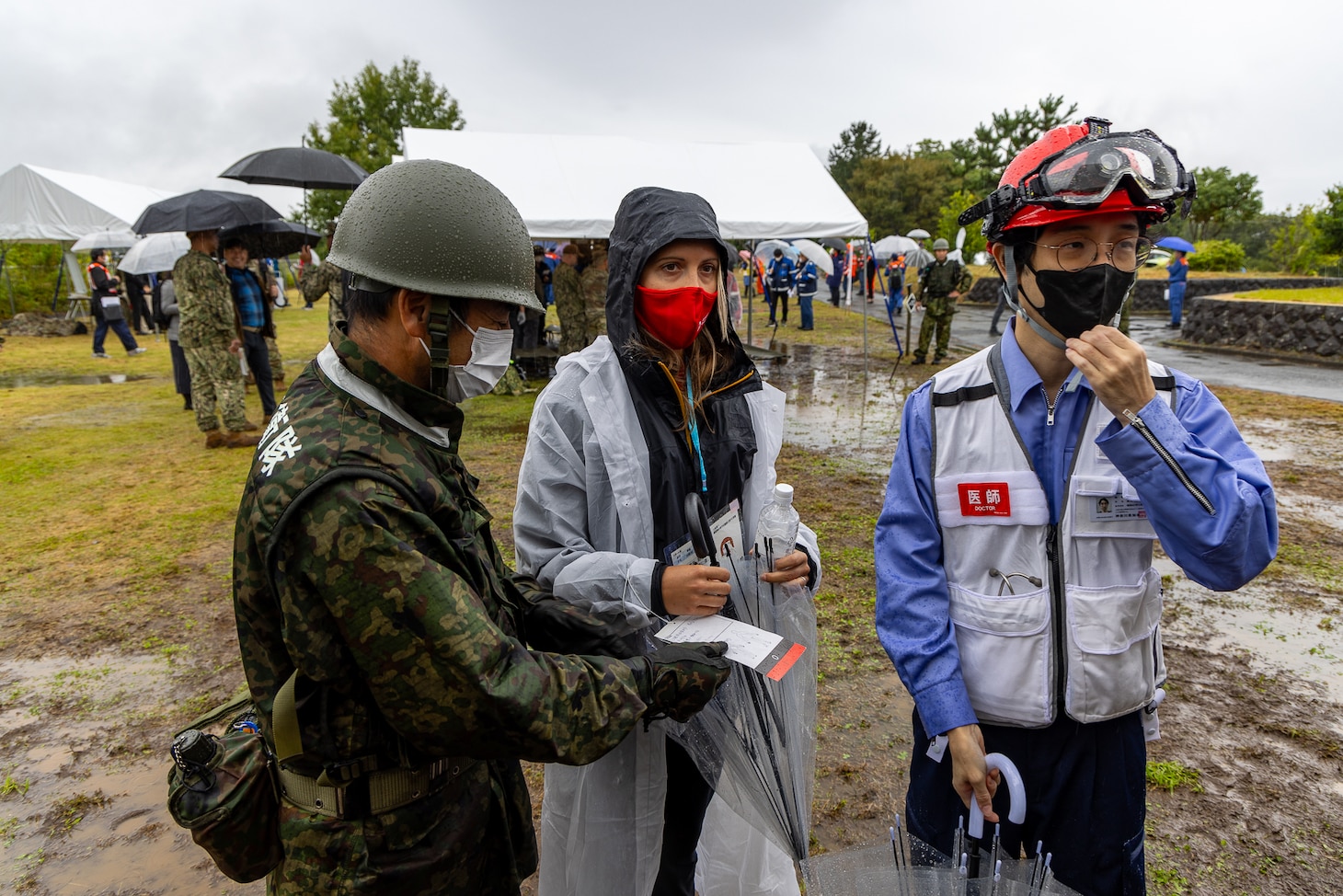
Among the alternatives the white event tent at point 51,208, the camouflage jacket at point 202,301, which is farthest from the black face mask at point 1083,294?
the white event tent at point 51,208

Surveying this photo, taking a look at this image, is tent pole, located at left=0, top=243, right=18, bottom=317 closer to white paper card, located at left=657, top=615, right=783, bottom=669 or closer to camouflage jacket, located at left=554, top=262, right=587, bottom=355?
camouflage jacket, located at left=554, top=262, right=587, bottom=355

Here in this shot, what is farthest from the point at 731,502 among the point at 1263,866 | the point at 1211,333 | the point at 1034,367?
the point at 1211,333

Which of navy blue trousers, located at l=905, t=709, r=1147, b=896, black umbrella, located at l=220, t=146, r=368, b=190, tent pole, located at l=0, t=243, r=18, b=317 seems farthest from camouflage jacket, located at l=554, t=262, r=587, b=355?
tent pole, located at l=0, t=243, r=18, b=317

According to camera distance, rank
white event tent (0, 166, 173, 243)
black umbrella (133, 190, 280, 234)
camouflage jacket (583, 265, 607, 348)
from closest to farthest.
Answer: black umbrella (133, 190, 280, 234)
camouflage jacket (583, 265, 607, 348)
white event tent (0, 166, 173, 243)

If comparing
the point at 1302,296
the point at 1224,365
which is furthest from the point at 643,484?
the point at 1302,296

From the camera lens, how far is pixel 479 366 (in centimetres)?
153

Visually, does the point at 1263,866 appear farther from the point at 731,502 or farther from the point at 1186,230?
the point at 1186,230

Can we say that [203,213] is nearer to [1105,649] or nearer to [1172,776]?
[1105,649]

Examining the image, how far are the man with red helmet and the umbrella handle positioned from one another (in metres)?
0.03

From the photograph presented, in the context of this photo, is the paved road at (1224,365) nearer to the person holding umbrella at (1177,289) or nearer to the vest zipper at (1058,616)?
the person holding umbrella at (1177,289)

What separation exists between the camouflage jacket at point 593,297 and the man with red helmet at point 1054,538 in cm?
946

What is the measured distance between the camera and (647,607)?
181cm

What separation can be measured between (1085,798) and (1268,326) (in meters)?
16.9

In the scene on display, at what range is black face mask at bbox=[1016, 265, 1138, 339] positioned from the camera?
5.23ft
